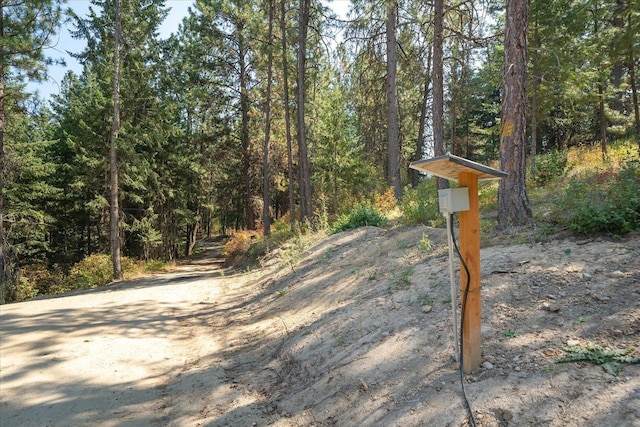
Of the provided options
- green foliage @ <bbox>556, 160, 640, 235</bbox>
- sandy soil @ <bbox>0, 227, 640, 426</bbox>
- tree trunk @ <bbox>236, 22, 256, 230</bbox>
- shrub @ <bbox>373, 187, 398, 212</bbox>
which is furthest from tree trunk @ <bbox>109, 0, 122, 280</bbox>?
green foliage @ <bbox>556, 160, 640, 235</bbox>

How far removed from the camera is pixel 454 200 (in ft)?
9.10

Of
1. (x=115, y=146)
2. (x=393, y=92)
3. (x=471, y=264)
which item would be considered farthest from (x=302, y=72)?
(x=471, y=264)

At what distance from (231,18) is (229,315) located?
58.3 feet

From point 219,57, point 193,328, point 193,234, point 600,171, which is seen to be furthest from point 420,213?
point 193,234

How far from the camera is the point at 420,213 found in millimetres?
8719

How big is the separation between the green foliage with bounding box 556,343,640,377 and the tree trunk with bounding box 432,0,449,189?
24.4 feet

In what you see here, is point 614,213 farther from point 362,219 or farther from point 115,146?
point 115,146

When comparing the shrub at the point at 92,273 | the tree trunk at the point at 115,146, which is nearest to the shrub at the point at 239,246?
the tree trunk at the point at 115,146

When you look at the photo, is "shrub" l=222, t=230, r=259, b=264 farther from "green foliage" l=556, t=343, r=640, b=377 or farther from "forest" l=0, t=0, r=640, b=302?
"green foliage" l=556, t=343, r=640, b=377

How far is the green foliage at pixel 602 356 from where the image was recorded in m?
2.52

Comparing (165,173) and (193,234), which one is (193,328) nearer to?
(165,173)

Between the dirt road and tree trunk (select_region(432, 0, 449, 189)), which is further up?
tree trunk (select_region(432, 0, 449, 189))

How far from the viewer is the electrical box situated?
9.05 feet

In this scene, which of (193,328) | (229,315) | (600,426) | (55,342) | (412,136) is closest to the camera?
(600,426)
